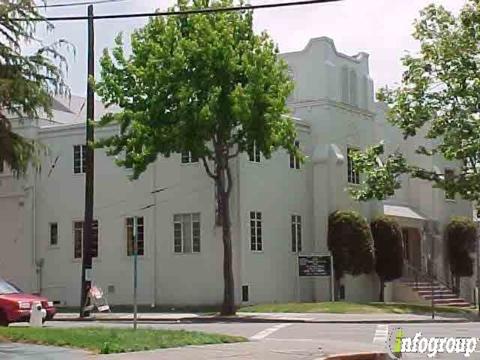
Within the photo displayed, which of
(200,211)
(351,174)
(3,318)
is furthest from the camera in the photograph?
(351,174)

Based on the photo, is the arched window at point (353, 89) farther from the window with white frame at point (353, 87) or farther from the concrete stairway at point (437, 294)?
the concrete stairway at point (437, 294)

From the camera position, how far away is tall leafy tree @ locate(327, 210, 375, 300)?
38.7 m

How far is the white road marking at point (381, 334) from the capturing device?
20.9 metres

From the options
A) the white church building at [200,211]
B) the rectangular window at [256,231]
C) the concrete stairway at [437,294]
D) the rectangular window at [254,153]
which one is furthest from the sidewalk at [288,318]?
the concrete stairway at [437,294]

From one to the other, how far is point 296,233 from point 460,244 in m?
10.9

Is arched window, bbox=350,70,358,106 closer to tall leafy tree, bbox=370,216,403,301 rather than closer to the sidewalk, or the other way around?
tall leafy tree, bbox=370,216,403,301

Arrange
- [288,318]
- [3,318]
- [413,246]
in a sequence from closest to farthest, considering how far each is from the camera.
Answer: [3,318], [288,318], [413,246]

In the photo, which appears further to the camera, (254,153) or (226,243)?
(254,153)

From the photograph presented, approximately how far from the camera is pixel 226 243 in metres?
33.5

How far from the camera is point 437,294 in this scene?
139 feet

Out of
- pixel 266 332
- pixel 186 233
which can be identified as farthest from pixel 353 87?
pixel 266 332

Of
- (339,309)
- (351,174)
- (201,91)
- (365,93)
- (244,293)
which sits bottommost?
(339,309)

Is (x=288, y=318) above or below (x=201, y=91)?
below

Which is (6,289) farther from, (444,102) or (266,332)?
(444,102)
